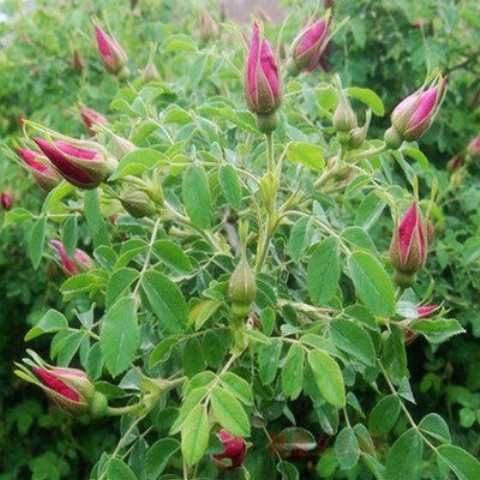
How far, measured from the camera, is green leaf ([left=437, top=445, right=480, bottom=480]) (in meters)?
0.93

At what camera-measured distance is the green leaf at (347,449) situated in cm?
104

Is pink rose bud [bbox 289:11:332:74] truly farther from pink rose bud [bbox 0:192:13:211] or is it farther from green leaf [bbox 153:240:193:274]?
pink rose bud [bbox 0:192:13:211]

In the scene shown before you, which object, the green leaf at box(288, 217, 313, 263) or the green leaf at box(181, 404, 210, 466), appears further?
the green leaf at box(288, 217, 313, 263)

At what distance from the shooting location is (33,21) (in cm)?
235

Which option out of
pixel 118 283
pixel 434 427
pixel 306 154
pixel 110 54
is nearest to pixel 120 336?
pixel 118 283

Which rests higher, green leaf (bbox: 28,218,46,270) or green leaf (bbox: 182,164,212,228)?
green leaf (bbox: 182,164,212,228)

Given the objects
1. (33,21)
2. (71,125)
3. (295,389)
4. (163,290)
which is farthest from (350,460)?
(33,21)

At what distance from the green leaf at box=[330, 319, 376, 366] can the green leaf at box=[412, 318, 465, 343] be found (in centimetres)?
9

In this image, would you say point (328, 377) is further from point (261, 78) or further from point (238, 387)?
point (261, 78)

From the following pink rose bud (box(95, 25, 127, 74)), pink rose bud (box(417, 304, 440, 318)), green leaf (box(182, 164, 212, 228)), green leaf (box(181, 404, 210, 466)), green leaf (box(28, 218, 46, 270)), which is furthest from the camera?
pink rose bud (box(95, 25, 127, 74))

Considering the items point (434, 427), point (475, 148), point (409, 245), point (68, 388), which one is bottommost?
point (475, 148)

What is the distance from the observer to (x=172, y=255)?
2.97ft

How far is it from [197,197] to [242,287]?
11cm

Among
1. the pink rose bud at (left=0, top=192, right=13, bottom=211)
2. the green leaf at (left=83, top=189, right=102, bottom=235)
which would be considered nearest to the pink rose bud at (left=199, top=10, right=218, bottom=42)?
the pink rose bud at (left=0, top=192, right=13, bottom=211)
